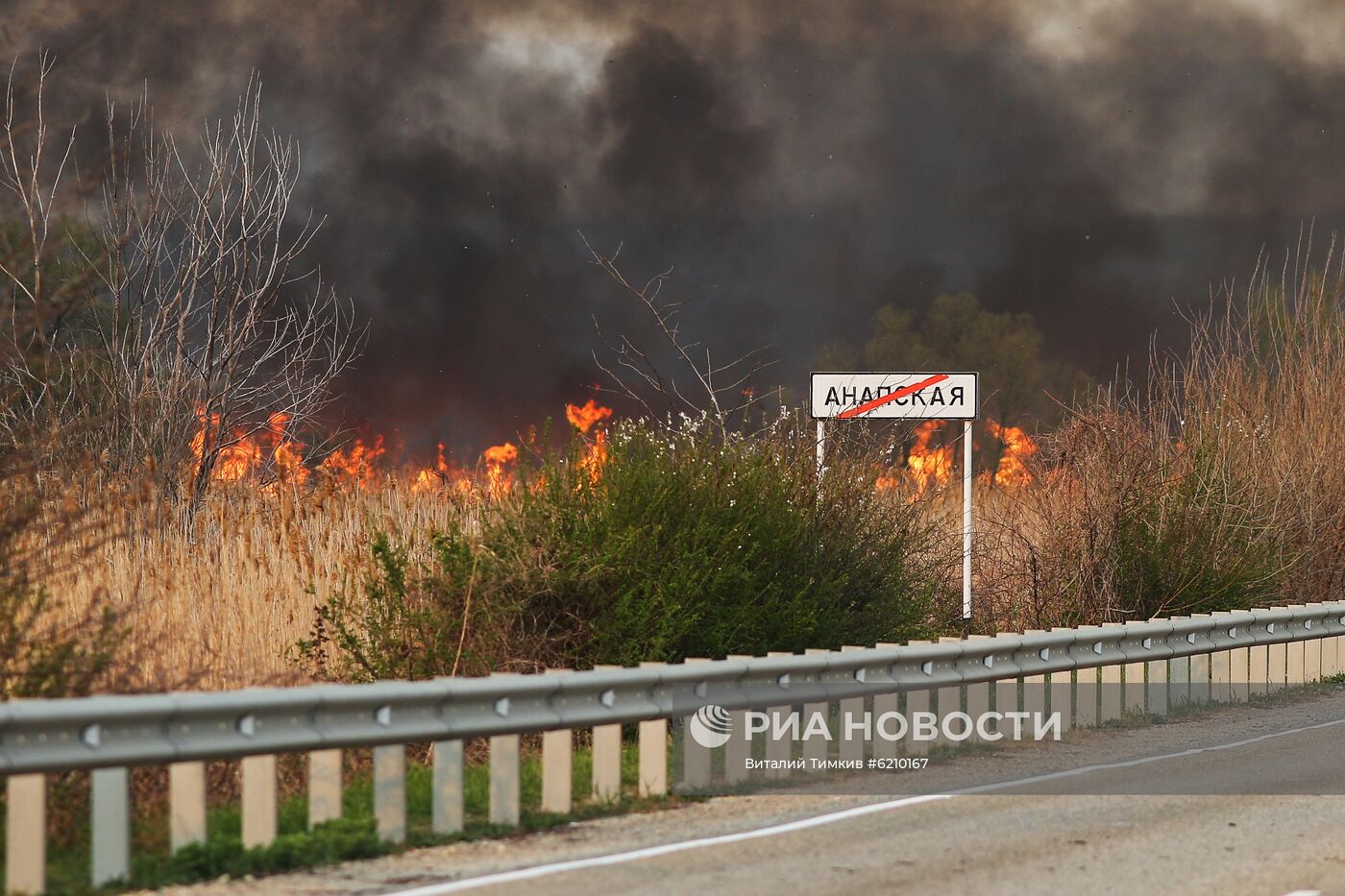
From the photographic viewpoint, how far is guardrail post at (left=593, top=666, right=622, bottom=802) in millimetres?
10148

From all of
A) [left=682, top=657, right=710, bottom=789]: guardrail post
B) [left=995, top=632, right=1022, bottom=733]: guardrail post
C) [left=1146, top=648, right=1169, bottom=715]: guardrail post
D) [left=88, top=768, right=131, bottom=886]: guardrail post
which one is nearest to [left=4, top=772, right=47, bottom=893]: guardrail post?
[left=88, top=768, right=131, bottom=886]: guardrail post

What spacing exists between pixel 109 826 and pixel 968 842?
4.29 metres

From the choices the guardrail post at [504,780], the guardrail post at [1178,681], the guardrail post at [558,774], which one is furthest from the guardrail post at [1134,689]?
the guardrail post at [504,780]

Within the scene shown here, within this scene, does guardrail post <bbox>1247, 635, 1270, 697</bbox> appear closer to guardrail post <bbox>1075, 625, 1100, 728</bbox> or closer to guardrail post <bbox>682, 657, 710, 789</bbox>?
guardrail post <bbox>1075, 625, 1100, 728</bbox>

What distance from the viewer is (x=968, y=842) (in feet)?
29.7

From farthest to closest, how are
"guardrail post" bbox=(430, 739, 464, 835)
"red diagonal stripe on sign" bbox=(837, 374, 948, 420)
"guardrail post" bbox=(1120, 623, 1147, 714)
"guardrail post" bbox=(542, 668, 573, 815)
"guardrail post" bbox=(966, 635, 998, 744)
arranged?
"red diagonal stripe on sign" bbox=(837, 374, 948, 420) → "guardrail post" bbox=(1120, 623, 1147, 714) → "guardrail post" bbox=(966, 635, 998, 744) → "guardrail post" bbox=(542, 668, 573, 815) → "guardrail post" bbox=(430, 739, 464, 835)

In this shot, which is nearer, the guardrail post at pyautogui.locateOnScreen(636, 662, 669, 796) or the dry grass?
the guardrail post at pyautogui.locateOnScreen(636, 662, 669, 796)

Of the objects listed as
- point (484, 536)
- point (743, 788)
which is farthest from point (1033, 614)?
point (743, 788)

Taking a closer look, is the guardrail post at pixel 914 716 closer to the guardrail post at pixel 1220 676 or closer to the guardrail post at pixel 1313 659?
the guardrail post at pixel 1220 676

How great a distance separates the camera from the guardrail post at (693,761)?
1056cm

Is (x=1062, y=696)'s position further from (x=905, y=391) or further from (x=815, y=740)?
(x=905, y=391)

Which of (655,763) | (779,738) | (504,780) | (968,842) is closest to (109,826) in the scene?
(504,780)

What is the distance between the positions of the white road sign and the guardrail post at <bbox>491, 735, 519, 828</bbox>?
1040 cm

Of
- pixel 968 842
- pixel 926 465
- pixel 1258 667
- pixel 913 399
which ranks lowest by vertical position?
pixel 968 842
